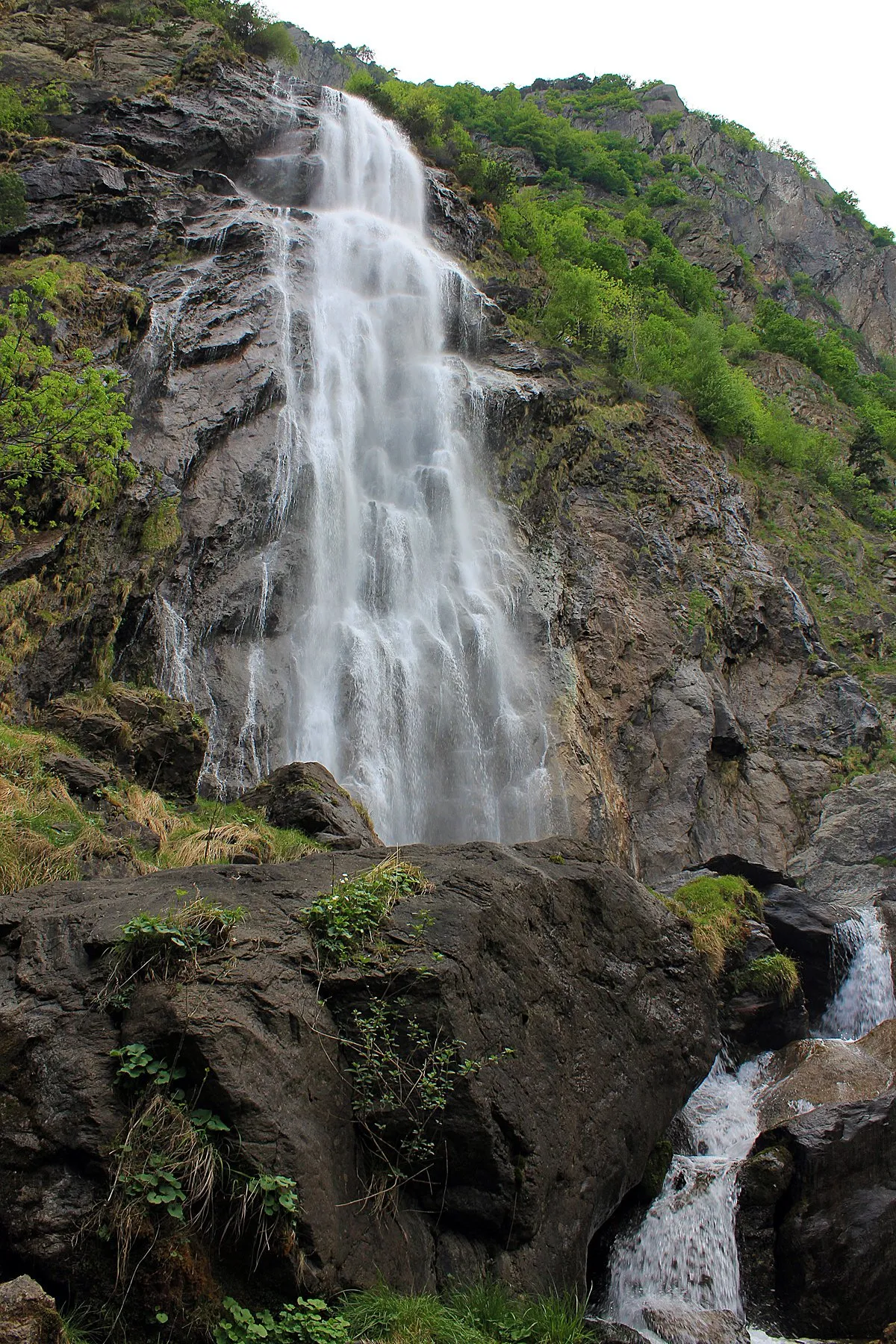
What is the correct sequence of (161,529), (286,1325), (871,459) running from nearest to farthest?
1. (286,1325)
2. (161,529)
3. (871,459)

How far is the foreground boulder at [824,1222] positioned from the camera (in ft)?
26.6

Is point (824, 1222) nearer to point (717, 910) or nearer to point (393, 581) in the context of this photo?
point (717, 910)

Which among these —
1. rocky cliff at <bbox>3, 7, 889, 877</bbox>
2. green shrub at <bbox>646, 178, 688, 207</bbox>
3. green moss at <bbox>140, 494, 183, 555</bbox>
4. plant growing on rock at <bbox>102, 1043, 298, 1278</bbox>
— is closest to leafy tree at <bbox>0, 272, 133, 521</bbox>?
rocky cliff at <bbox>3, 7, 889, 877</bbox>

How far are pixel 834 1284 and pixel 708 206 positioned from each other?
2406 inches

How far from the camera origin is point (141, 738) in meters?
12.6

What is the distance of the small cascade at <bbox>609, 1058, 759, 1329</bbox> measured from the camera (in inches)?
320

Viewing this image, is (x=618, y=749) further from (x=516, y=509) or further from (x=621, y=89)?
(x=621, y=89)

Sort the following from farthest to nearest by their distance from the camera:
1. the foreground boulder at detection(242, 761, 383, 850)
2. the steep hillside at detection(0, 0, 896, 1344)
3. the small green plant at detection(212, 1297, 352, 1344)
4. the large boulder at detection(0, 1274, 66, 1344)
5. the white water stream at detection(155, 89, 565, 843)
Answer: the white water stream at detection(155, 89, 565, 843)
the foreground boulder at detection(242, 761, 383, 850)
the steep hillside at detection(0, 0, 896, 1344)
the small green plant at detection(212, 1297, 352, 1344)
the large boulder at detection(0, 1274, 66, 1344)

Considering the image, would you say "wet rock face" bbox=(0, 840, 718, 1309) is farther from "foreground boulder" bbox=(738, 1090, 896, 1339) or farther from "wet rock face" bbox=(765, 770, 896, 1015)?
"wet rock face" bbox=(765, 770, 896, 1015)

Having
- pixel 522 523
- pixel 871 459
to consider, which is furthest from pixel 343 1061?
pixel 871 459

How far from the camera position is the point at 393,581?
20.3 m

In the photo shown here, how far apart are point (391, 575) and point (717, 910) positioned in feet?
33.7

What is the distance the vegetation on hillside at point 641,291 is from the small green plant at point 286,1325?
29489 millimetres

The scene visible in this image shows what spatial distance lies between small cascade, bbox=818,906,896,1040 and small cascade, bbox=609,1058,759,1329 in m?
5.04
